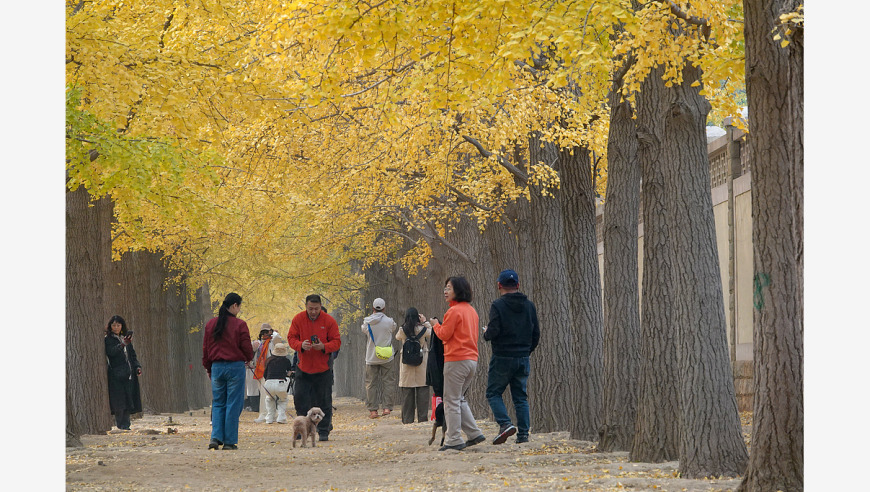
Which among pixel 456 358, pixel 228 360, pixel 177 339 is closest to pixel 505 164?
pixel 456 358

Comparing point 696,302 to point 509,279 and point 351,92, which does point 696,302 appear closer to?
point 509,279

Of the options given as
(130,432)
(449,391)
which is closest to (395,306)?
(130,432)

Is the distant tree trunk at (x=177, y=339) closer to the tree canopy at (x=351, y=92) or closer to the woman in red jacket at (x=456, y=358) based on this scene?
the tree canopy at (x=351, y=92)

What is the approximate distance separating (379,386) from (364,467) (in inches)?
460

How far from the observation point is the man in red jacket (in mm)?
13555

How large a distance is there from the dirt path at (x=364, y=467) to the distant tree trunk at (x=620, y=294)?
0.43 m

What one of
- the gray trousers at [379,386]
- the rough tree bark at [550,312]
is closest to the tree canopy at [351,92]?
the rough tree bark at [550,312]

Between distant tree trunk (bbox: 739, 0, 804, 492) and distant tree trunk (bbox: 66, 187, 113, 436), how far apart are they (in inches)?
423

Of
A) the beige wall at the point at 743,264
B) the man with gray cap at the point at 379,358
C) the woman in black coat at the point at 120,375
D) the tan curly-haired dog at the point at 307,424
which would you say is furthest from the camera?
the man with gray cap at the point at 379,358

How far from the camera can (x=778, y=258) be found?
645cm

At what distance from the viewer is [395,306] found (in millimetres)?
29922

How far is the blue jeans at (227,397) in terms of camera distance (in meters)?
13.1

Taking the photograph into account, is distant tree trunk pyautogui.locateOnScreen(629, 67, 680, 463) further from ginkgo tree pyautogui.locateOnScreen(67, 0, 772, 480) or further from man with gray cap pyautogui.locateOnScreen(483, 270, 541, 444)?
man with gray cap pyautogui.locateOnScreen(483, 270, 541, 444)

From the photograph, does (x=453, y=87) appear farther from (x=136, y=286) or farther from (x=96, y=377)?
(x=136, y=286)
